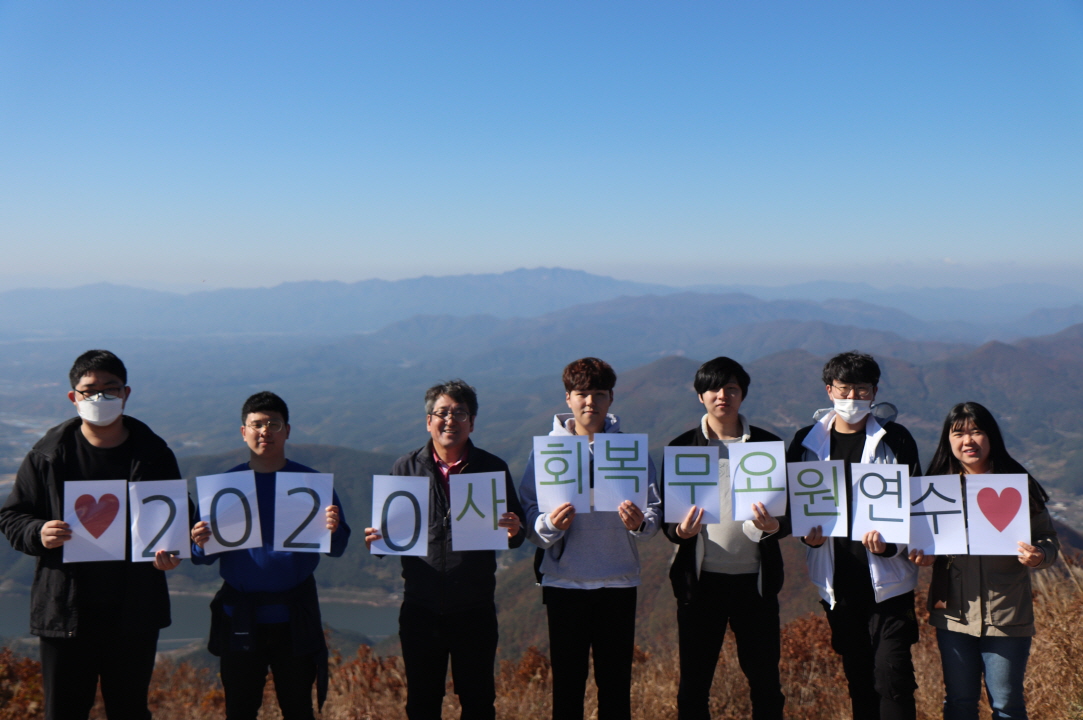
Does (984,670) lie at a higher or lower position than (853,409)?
lower

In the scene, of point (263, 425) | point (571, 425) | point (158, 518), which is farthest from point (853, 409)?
point (158, 518)

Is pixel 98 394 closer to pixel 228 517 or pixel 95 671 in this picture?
pixel 228 517

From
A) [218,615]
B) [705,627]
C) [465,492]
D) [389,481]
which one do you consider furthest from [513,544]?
[218,615]

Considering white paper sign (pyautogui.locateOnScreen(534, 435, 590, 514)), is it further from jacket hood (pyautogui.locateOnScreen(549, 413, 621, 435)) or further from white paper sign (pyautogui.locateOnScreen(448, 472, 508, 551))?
white paper sign (pyautogui.locateOnScreen(448, 472, 508, 551))

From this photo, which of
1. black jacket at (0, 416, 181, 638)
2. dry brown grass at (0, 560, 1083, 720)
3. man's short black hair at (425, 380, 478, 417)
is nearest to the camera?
black jacket at (0, 416, 181, 638)

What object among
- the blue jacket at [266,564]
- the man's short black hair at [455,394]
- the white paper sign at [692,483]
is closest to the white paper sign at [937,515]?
the white paper sign at [692,483]

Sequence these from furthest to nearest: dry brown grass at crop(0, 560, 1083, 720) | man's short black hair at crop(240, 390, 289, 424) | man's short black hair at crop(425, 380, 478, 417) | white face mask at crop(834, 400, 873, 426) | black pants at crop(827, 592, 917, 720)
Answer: dry brown grass at crop(0, 560, 1083, 720), white face mask at crop(834, 400, 873, 426), man's short black hair at crop(425, 380, 478, 417), man's short black hair at crop(240, 390, 289, 424), black pants at crop(827, 592, 917, 720)

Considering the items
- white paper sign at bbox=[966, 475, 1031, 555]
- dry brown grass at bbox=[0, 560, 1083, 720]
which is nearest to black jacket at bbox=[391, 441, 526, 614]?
dry brown grass at bbox=[0, 560, 1083, 720]
